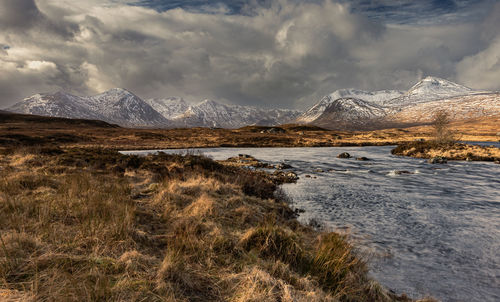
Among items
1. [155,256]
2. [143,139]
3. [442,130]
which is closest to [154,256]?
[155,256]

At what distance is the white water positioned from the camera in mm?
5320

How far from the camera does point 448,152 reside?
35.2 metres

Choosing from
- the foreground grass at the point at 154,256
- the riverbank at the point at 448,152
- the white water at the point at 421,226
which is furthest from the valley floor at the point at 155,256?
the riverbank at the point at 448,152

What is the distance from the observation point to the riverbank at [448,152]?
3194cm

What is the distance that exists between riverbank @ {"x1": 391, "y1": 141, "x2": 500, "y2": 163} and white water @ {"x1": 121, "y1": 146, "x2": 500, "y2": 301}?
19549 mm

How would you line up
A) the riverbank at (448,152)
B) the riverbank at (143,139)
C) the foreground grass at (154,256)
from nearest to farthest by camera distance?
1. the foreground grass at (154,256)
2. the riverbank at (448,152)
3. the riverbank at (143,139)

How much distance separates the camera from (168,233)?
16.8ft

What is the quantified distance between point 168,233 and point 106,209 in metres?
1.66

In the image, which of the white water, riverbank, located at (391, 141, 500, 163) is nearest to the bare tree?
riverbank, located at (391, 141, 500, 163)

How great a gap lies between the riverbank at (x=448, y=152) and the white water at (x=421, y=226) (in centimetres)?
1955

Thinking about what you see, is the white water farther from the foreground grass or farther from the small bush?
the small bush

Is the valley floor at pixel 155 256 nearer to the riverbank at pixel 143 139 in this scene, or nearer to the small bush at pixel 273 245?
the small bush at pixel 273 245

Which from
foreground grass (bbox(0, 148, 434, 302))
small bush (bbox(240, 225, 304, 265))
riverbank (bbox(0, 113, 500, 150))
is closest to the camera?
foreground grass (bbox(0, 148, 434, 302))

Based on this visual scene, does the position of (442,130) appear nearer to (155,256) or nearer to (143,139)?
(155,256)
